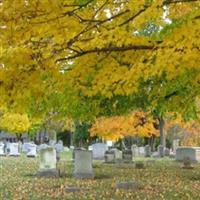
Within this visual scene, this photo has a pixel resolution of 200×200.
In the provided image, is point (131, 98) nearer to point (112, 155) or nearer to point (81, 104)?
point (81, 104)

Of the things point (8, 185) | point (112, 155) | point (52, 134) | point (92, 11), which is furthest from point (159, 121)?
point (92, 11)

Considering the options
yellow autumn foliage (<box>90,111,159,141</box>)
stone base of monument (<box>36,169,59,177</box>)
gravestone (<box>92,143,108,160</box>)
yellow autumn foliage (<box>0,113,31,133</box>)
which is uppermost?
yellow autumn foliage (<box>0,113,31,133</box>)

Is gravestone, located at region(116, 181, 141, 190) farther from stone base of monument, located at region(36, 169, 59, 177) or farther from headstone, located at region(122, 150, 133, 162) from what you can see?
headstone, located at region(122, 150, 133, 162)

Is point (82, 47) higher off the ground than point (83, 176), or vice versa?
point (82, 47)

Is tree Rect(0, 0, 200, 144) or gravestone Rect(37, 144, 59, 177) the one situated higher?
tree Rect(0, 0, 200, 144)

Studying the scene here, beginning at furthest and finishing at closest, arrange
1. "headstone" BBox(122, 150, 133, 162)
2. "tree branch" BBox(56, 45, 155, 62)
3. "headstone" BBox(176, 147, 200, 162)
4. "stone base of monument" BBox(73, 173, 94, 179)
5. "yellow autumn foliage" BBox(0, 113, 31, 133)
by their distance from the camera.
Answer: "yellow autumn foliage" BBox(0, 113, 31, 133) < "headstone" BBox(176, 147, 200, 162) < "headstone" BBox(122, 150, 133, 162) < "stone base of monument" BBox(73, 173, 94, 179) < "tree branch" BBox(56, 45, 155, 62)

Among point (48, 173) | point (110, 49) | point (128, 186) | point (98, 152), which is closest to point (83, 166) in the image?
point (48, 173)

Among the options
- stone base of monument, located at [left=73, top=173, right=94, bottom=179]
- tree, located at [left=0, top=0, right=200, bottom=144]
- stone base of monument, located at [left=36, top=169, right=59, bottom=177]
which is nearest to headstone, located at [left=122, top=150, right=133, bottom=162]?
stone base of monument, located at [left=36, top=169, right=59, bottom=177]

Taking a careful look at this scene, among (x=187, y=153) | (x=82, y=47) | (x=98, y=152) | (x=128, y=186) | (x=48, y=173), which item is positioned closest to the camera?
(x=82, y=47)

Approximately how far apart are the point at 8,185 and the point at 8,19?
961cm

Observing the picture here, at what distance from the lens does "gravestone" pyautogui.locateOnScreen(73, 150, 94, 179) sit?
56.8 feet

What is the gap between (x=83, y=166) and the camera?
1762cm

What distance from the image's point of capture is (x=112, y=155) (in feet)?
95.3

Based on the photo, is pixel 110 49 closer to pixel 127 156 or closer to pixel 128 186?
pixel 128 186
